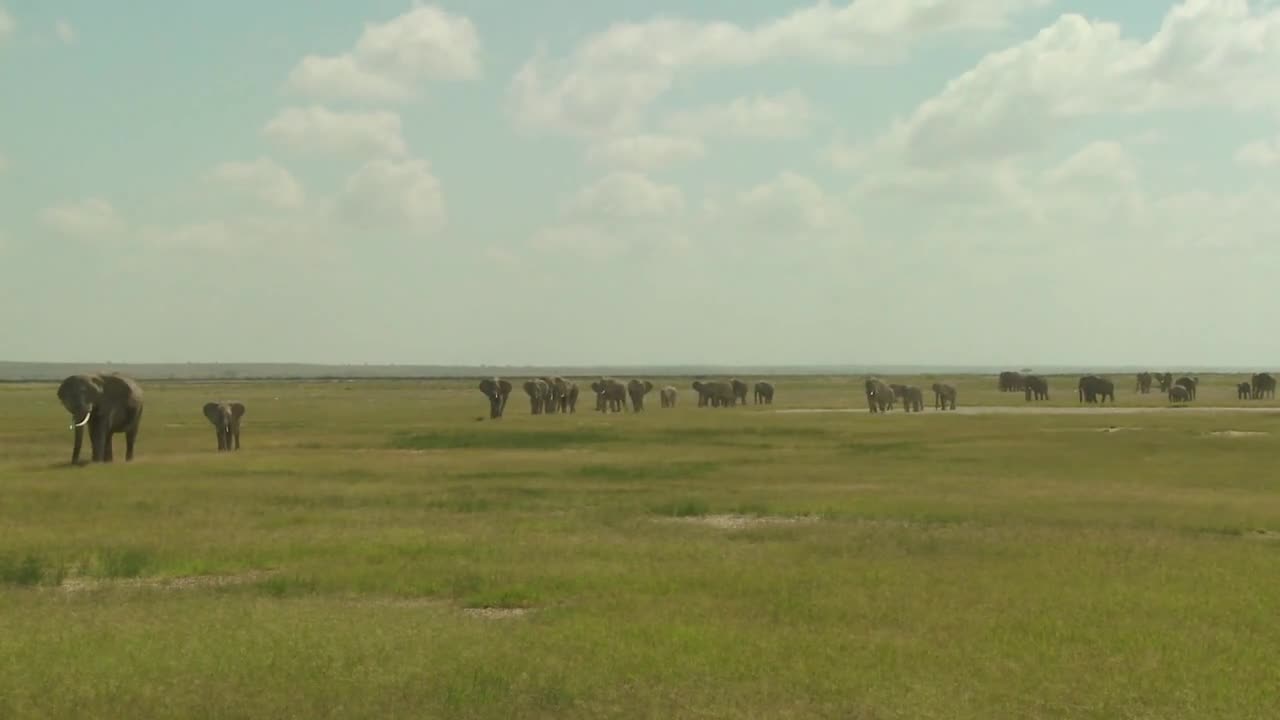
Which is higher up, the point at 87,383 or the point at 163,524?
the point at 87,383

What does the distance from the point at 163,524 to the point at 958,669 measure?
14.7 meters

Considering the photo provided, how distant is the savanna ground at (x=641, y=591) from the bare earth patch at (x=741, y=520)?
0.13m

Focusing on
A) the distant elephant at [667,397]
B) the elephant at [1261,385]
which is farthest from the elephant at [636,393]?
the elephant at [1261,385]

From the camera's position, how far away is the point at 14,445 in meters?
39.6

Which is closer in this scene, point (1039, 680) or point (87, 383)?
point (1039, 680)

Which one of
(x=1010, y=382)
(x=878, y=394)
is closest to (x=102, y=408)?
(x=878, y=394)

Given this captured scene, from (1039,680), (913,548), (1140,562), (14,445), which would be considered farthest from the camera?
(14,445)

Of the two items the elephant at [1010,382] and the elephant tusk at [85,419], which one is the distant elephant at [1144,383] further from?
the elephant tusk at [85,419]

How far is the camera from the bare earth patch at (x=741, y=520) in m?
20.9

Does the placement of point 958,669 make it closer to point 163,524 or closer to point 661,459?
point 163,524

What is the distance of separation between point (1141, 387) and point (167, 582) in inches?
3727

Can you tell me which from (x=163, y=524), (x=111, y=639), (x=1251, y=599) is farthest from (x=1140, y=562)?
(x=163, y=524)

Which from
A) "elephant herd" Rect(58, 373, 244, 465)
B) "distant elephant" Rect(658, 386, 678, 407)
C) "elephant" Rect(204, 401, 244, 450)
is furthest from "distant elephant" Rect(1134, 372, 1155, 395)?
"elephant herd" Rect(58, 373, 244, 465)

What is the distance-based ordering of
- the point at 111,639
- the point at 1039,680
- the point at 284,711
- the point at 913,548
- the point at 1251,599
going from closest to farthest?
the point at 284,711, the point at 1039,680, the point at 111,639, the point at 1251,599, the point at 913,548
